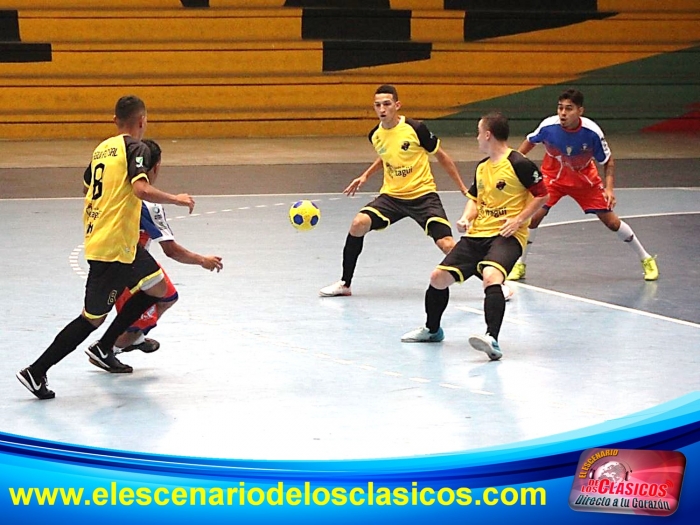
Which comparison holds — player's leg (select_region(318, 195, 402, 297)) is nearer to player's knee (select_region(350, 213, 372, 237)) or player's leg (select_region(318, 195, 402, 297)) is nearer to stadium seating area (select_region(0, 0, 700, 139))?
player's knee (select_region(350, 213, 372, 237))

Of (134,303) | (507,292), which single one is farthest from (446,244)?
(134,303)

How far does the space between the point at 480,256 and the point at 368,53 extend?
1514 cm

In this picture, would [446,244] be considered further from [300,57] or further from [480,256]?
[300,57]

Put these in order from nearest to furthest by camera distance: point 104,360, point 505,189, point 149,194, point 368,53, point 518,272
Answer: point 149,194, point 104,360, point 505,189, point 518,272, point 368,53

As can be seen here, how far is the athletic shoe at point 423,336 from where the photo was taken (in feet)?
28.9

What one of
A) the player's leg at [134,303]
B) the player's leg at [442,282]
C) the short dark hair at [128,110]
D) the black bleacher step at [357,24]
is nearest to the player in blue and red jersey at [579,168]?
the player's leg at [442,282]

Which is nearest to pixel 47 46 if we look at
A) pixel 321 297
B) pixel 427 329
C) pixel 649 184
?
pixel 649 184

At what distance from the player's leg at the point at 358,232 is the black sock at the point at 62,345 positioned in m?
3.30

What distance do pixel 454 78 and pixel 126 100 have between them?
16.8m

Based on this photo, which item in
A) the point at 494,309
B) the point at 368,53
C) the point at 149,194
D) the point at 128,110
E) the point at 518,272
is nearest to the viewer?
the point at 149,194

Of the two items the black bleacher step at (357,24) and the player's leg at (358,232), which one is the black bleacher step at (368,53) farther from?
the player's leg at (358,232)

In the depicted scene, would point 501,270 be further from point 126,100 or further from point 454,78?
point 454,78

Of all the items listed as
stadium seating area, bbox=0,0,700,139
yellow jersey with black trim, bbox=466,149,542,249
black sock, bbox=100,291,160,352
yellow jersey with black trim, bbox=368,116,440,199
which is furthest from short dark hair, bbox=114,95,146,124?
stadium seating area, bbox=0,0,700,139

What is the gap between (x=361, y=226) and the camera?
10.4 m
